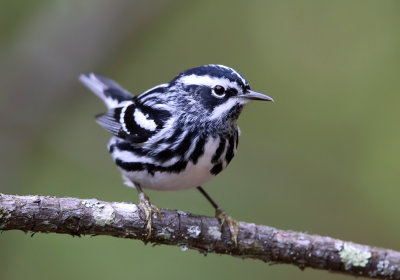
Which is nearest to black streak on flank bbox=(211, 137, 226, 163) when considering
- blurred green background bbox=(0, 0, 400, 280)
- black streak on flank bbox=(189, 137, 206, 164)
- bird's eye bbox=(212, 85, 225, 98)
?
black streak on flank bbox=(189, 137, 206, 164)

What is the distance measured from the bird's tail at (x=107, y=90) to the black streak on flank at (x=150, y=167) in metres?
1.54

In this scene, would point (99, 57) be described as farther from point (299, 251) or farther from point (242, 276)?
point (299, 251)

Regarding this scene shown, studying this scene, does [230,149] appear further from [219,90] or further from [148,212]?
[148,212]

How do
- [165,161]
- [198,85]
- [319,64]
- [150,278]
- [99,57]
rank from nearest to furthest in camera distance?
[165,161], [198,85], [150,278], [99,57], [319,64]

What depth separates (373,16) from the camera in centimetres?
790

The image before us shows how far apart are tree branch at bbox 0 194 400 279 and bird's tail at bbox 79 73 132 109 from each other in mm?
2226

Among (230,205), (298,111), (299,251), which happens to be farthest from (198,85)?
(298,111)

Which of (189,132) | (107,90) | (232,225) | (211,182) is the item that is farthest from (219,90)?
(211,182)

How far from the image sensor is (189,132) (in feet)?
13.5

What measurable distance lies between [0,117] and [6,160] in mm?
649

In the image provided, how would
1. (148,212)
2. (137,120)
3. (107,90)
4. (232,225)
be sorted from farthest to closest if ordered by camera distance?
(107,90)
(137,120)
(232,225)
(148,212)

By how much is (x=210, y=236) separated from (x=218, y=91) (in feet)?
3.76

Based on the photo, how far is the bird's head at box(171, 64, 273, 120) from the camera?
4.11 meters

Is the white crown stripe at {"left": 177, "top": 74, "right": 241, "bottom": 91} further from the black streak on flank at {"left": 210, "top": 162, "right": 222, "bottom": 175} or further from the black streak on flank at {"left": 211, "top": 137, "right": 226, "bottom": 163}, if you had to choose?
the black streak on flank at {"left": 210, "top": 162, "right": 222, "bottom": 175}
